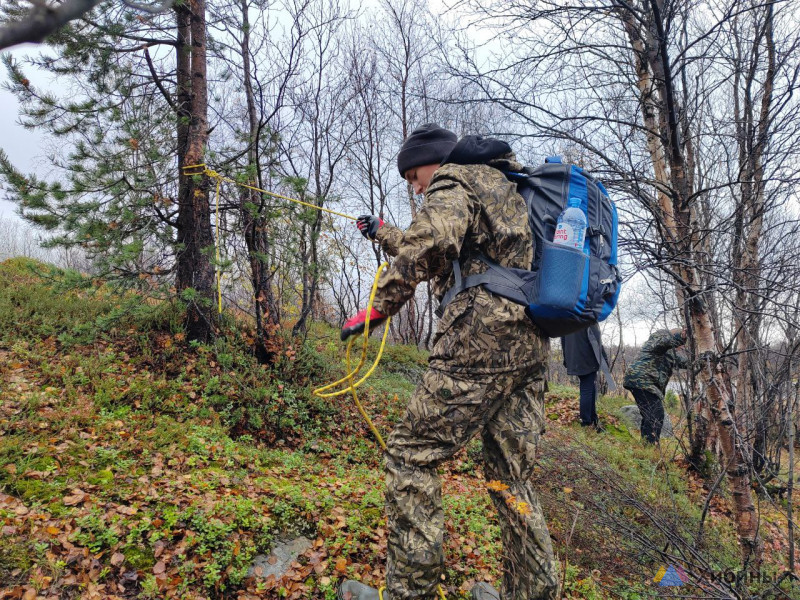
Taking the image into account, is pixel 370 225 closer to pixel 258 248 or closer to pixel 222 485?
pixel 222 485

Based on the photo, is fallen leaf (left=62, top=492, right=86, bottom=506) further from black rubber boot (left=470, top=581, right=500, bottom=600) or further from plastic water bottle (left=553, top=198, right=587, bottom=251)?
plastic water bottle (left=553, top=198, right=587, bottom=251)

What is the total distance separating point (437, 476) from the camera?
229cm

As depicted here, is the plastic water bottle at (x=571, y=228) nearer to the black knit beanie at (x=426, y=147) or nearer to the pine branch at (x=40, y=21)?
Answer: the black knit beanie at (x=426, y=147)

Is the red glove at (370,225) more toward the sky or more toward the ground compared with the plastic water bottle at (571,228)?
more toward the sky

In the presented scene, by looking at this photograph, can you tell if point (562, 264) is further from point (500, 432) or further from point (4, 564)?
point (4, 564)

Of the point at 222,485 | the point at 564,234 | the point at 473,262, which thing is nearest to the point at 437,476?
the point at 473,262

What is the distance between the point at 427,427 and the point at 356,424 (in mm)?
3763

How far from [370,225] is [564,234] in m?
1.18

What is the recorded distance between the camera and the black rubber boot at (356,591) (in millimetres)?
2605

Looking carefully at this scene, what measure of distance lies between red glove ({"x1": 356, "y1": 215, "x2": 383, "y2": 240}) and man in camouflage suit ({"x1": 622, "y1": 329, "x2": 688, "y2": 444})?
583 cm

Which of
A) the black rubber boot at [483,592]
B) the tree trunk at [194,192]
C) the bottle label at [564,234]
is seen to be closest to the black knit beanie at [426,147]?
the bottle label at [564,234]

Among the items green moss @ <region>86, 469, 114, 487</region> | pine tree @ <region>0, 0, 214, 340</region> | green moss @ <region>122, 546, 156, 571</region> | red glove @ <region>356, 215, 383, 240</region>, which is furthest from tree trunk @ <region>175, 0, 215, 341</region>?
red glove @ <region>356, 215, 383, 240</region>

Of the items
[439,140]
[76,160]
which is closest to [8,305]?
[76,160]

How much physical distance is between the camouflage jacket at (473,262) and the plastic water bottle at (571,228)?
152 mm
